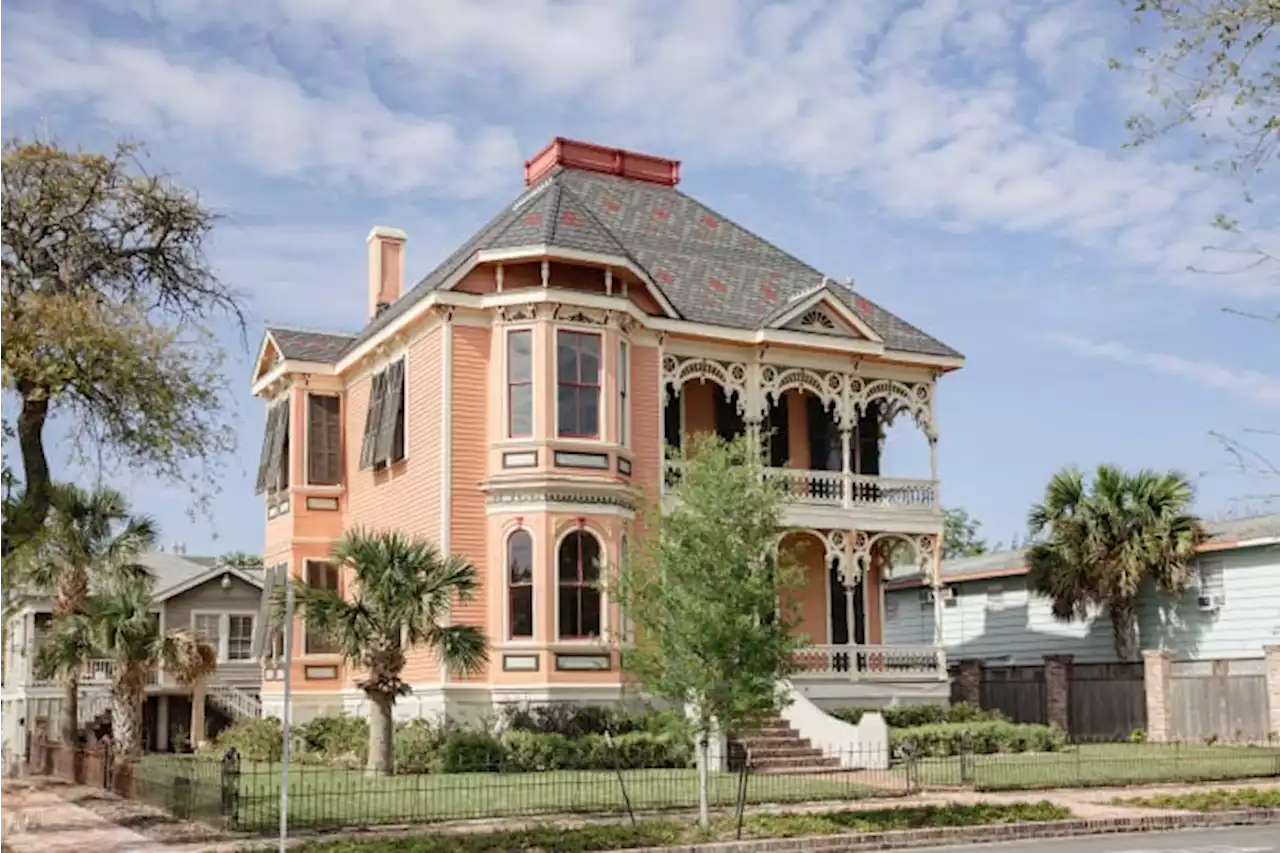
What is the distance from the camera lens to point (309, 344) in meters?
35.8

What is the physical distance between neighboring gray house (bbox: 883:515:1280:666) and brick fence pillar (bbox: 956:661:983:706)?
225 centimetres

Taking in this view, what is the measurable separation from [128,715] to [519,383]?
9529 millimetres

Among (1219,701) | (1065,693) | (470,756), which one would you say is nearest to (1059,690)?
(1065,693)

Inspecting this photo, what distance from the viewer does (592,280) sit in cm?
2964

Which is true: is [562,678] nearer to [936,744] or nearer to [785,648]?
[936,744]

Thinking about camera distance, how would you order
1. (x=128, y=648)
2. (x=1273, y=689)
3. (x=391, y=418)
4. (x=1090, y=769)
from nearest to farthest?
(x=1090, y=769), (x=128, y=648), (x=1273, y=689), (x=391, y=418)

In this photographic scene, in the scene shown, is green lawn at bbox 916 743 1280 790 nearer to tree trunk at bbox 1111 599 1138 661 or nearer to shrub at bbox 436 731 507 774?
tree trunk at bbox 1111 599 1138 661

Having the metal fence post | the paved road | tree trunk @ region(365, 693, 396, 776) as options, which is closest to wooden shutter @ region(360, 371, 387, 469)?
tree trunk @ region(365, 693, 396, 776)

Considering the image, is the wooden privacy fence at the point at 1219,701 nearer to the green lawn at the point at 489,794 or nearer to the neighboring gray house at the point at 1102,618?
the neighboring gray house at the point at 1102,618

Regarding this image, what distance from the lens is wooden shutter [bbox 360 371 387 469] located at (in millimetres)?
32438

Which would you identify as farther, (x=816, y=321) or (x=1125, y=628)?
(x=1125, y=628)

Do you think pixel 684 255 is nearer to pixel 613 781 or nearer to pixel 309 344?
pixel 309 344

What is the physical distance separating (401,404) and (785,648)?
46.9ft

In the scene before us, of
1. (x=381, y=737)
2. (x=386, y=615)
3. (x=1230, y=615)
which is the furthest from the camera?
(x=1230, y=615)
